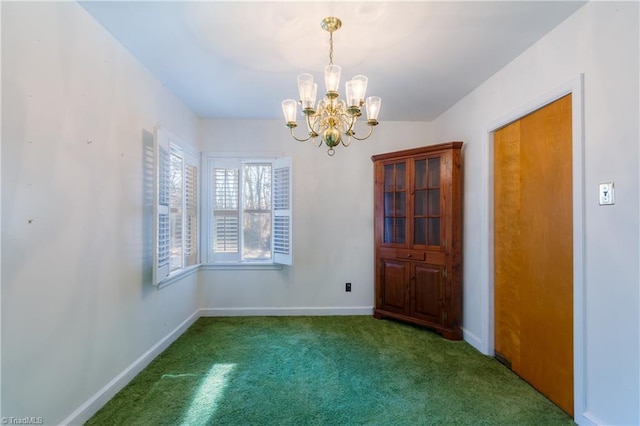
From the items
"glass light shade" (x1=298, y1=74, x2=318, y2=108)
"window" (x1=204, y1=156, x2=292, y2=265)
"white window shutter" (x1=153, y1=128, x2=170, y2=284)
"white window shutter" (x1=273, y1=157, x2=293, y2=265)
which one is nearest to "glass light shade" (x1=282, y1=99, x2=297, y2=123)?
"glass light shade" (x1=298, y1=74, x2=318, y2=108)

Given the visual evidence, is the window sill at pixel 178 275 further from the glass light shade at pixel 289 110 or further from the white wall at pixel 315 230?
the glass light shade at pixel 289 110

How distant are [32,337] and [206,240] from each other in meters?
2.28

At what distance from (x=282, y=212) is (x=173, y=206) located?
1.26 metres

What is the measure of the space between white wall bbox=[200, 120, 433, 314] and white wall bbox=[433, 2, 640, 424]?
219 cm

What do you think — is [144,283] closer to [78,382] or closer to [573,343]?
[78,382]

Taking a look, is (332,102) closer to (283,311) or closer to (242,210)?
(242,210)

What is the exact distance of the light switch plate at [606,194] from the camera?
1.55m

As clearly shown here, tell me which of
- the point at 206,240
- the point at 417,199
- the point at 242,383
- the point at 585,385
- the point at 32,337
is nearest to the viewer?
the point at 32,337

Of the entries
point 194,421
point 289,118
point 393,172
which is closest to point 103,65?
point 289,118

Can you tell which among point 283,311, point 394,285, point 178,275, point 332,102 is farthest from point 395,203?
point 178,275

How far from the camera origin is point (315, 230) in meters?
3.77

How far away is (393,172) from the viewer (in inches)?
135

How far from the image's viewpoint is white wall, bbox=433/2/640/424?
1460 millimetres

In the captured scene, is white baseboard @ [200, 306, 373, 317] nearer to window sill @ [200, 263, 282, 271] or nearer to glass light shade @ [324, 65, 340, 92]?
window sill @ [200, 263, 282, 271]
